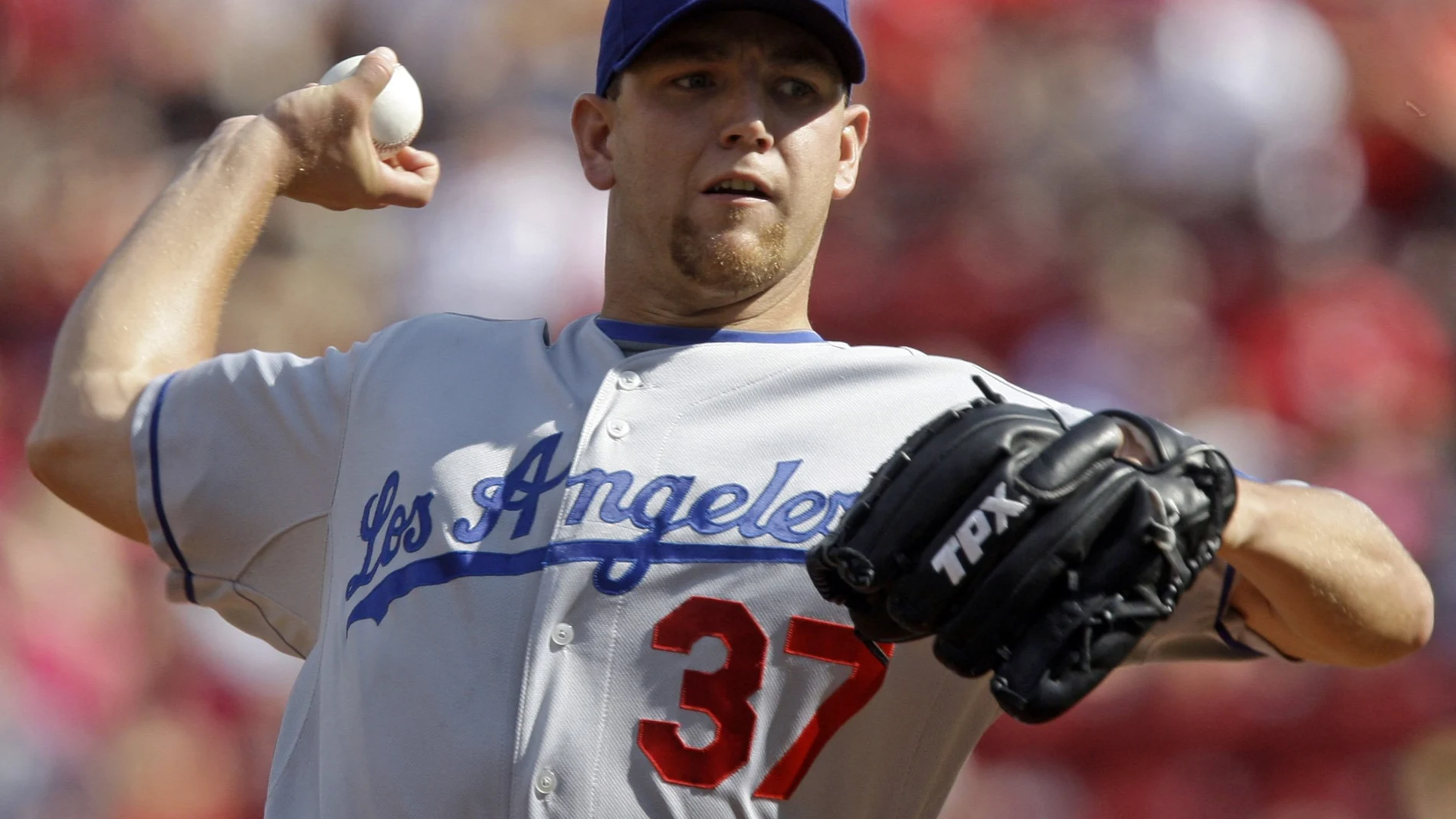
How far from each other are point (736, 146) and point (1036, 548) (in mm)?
757

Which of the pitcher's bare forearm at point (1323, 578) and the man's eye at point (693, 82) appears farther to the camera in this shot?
the man's eye at point (693, 82)

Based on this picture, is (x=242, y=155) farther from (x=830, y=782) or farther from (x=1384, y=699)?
(x=1384, y=699)

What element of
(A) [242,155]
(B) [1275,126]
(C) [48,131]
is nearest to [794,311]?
(A) [242,155]

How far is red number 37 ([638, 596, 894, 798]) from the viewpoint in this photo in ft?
4.67

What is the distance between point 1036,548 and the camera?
116cm

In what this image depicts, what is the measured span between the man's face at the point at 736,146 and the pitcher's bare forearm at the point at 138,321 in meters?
0.48

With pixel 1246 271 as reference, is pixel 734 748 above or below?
above

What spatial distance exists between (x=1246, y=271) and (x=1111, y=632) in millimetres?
3556

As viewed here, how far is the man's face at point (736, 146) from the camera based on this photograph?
1775 mm

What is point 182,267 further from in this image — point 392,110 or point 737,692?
point 737,692

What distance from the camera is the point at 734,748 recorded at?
1.43m

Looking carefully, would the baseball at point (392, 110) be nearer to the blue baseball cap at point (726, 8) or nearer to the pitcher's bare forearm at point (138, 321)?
the pitcher's bare forearm at point (138, 321)

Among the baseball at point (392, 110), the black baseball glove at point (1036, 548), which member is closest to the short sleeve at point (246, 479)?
the baseball at point (392, 110)

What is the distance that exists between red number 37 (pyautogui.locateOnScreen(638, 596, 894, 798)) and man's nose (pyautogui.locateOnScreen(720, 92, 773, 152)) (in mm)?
549
